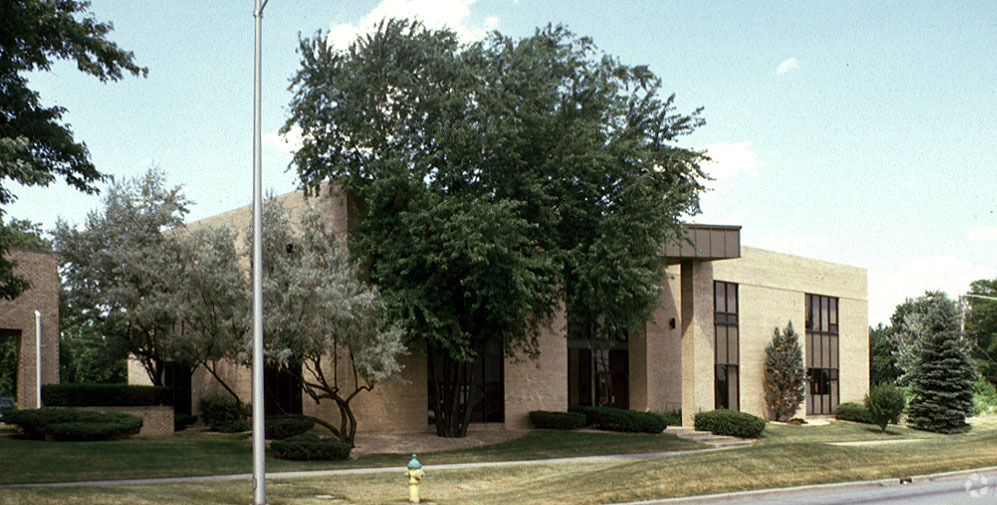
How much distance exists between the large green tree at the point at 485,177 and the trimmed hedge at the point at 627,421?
6.53 m

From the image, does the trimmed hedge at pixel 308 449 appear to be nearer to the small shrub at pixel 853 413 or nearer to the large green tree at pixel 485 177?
the large green tree at pixel 485 177

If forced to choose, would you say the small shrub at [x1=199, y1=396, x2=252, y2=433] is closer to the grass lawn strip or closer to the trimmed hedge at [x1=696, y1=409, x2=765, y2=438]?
the grass lawn strip

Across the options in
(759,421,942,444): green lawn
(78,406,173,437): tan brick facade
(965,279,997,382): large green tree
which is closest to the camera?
(78,406,173,437): tan brick facade

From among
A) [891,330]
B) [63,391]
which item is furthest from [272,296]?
[891,330]

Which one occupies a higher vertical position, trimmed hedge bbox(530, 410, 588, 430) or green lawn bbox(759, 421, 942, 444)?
trimmed hedge bbox(530, 410, 588, 430)

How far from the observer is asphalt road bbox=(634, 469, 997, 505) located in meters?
17.6

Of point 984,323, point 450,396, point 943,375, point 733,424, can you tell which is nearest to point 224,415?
point 450,396

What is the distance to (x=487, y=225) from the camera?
26.8 meters

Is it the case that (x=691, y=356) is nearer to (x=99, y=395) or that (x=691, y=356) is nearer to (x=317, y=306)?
(x=317, y=306)

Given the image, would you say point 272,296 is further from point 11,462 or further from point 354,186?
point 11,462

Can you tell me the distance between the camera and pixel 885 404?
40.7m

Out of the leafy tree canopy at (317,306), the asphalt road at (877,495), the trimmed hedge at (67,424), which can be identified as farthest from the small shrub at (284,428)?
the asphalt road at (877,495)

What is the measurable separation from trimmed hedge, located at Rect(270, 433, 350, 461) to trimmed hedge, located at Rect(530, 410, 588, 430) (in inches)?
450

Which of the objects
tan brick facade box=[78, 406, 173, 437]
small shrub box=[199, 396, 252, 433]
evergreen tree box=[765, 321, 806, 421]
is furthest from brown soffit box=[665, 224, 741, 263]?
tan brick facade box=[78, 406, 173, 437]
